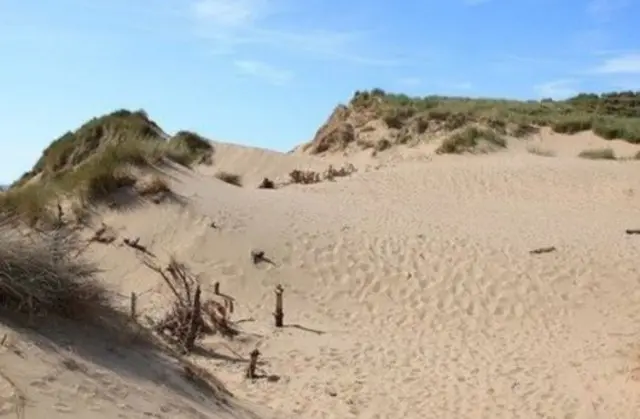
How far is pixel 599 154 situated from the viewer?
24.7 m

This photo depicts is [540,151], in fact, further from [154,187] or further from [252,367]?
[252,367]

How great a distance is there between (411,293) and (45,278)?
7.51m

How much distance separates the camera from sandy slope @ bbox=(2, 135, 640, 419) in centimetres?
849

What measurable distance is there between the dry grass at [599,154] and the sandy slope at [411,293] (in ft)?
15.9

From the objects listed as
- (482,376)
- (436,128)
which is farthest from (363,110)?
(482,376)

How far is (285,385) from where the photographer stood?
855 cm

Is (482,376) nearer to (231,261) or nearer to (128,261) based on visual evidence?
(231,261)

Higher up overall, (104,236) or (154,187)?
(154,187)

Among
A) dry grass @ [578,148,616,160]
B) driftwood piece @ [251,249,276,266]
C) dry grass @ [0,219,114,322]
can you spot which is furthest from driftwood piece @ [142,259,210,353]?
dry grass @ [578,148,616,160]

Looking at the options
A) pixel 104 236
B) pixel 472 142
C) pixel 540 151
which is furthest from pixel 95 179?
pixel 540 151

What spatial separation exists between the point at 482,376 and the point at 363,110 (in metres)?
22.9

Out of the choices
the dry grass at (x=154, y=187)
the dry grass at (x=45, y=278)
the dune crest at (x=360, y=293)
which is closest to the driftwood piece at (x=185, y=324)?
the dune crest at (x=360, y=293)

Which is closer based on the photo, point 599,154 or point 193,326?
point 193,326

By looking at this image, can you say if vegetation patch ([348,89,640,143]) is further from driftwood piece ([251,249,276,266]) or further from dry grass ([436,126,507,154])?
driftwood piece ([251,249,276,266])
